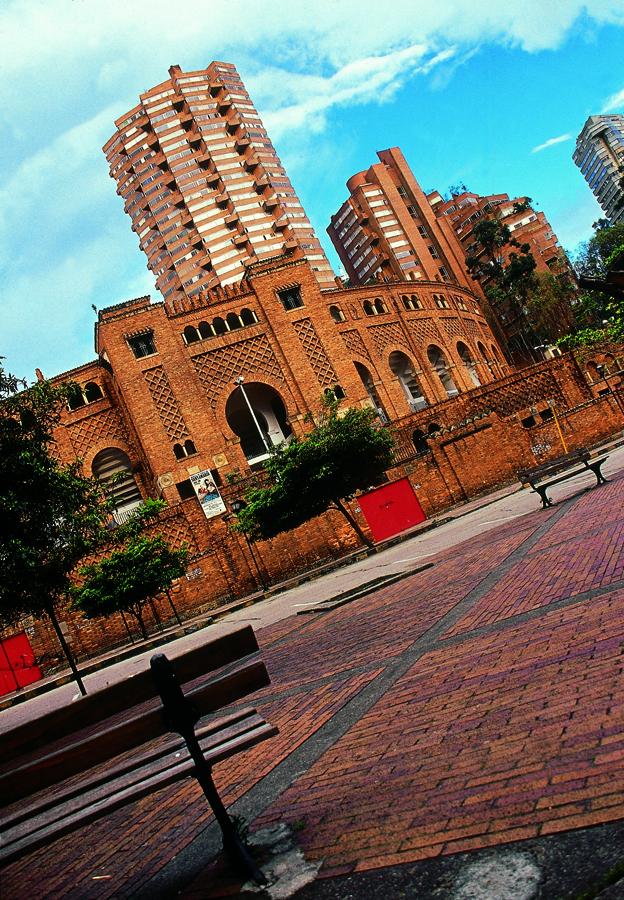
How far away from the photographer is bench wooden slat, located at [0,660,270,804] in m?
3.06

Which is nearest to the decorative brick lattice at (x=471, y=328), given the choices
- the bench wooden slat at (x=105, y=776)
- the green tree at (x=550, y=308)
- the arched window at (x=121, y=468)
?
the green tree at (x=550, y=308)

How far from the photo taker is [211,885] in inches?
115

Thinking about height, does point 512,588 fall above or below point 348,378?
below

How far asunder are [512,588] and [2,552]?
8.03 meters

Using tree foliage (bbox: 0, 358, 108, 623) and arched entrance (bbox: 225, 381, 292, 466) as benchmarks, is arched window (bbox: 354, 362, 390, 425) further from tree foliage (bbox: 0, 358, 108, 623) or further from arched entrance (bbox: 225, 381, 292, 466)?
tree foliage (bbox: 0, 358, 108, 623)

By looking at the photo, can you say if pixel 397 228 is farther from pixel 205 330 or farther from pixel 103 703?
pixel 103 703

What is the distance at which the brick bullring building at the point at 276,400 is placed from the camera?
88.4 ft

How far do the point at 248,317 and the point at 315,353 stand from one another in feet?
14.9

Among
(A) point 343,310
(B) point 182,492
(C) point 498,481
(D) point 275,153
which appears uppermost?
(D) point 275,153

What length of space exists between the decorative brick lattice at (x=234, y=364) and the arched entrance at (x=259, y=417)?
1565 millimetres

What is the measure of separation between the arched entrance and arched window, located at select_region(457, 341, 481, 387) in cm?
1576

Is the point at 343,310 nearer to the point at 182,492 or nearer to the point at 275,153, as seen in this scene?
the point at 182,492

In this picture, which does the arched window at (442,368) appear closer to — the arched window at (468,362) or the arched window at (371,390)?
the arched window at (468,362)

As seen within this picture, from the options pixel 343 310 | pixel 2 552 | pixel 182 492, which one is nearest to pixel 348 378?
pixel 343 310
